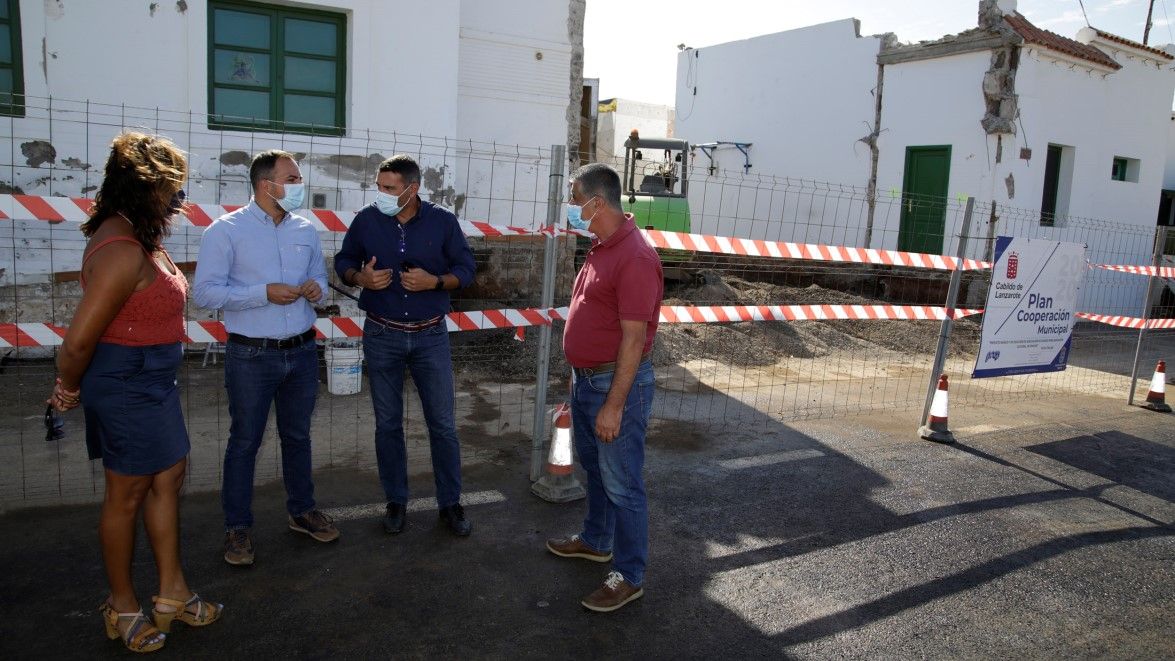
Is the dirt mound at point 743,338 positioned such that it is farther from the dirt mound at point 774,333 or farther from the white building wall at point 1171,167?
the white building wall at point 1171,167

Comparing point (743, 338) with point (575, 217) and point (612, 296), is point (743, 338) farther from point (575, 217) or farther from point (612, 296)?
point (612, 296)

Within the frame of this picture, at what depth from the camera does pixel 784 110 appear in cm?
2077

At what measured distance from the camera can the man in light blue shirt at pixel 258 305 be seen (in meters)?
3.89

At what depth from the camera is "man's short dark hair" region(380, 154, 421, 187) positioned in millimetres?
4263

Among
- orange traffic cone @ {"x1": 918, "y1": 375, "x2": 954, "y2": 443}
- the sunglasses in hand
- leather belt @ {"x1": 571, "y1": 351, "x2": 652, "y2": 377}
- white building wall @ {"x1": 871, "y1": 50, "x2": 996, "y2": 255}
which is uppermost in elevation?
white building wall @ {"x1": 871, "y1": 50, "x2": 996, "y2": 255}

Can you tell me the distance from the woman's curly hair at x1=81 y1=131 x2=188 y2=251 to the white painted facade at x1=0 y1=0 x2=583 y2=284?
3235 millimetres

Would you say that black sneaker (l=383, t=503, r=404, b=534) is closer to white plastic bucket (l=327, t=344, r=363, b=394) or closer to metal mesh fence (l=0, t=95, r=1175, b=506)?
metal mesh fence (l=0, t=95, r=1175, b=506)

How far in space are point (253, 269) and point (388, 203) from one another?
786mm

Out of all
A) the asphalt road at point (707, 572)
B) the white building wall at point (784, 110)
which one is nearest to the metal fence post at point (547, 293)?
the asphalt road at point (707, 572)

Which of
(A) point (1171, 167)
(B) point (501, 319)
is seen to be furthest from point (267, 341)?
(A) point (1171, 167)

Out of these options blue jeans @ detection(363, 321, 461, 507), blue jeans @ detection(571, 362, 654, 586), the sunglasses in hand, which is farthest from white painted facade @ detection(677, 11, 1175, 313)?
the sunglasses in hand

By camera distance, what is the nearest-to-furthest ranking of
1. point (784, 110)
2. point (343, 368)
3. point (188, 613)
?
point (188, 613) → point (343, 368) → point (784, 110)

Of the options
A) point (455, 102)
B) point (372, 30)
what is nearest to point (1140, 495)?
point (455, 102)

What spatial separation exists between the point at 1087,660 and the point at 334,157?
321 inches
